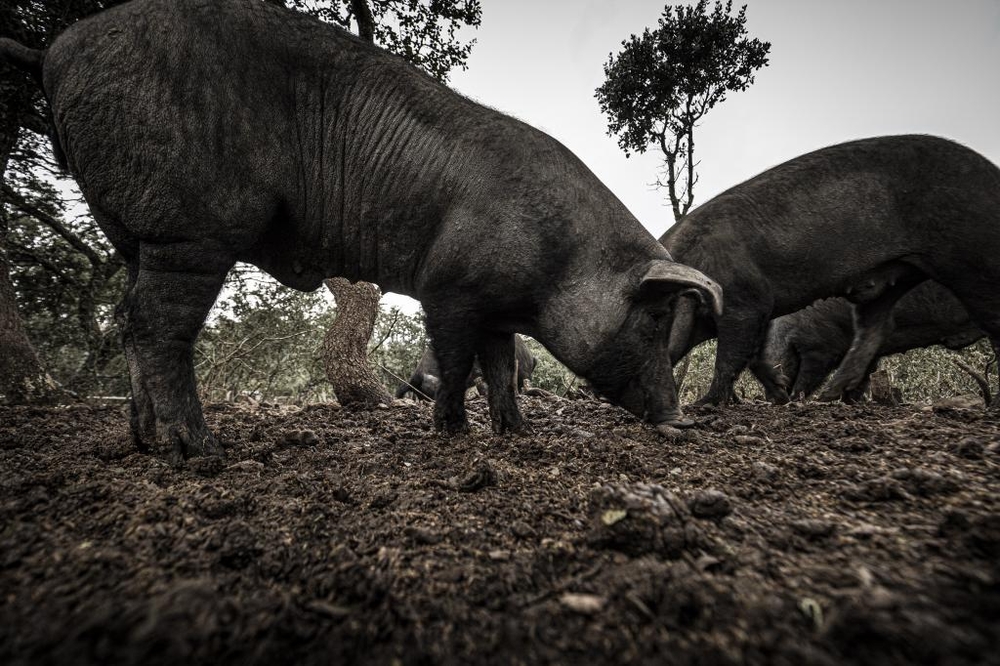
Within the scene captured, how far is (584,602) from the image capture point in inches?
45.3

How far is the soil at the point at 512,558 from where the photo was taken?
0.96 metres

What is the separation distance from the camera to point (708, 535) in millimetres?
1532

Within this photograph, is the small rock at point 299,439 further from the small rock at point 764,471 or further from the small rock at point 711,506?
the small rock at point 764,471

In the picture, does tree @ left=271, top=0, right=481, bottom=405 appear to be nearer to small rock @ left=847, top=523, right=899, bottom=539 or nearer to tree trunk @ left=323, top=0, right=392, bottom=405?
tree trunk @ left=323, top=0, right=392, bottom=405

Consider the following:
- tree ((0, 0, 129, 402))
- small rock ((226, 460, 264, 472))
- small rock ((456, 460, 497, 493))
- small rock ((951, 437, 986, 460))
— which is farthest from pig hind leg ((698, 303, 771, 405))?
tree ((0, 0, 129, 402))

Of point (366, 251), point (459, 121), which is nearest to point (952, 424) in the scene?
point (459, 121)

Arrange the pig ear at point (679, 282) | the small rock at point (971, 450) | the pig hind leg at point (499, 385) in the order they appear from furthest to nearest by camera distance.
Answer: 1. the pig hind leg at point (499, 385)
2. the pig ear at point (679, 282)
3. the small rock at point (971, 450)

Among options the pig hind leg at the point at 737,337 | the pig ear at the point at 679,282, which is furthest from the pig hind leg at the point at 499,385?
the pig hind leg at the point at 737,337

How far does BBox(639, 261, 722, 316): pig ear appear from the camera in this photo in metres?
2.98

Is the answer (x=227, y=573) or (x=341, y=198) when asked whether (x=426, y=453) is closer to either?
(x=227, y=573)

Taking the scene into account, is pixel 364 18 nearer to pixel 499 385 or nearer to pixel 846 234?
pixel 499 385

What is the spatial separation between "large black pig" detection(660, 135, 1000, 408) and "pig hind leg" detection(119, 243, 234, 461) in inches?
156

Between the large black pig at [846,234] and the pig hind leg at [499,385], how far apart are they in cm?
194

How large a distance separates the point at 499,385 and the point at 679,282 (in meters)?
1.63
